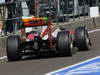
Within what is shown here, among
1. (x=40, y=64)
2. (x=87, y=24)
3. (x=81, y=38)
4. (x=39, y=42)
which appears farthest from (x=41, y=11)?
(x=87, y=24)

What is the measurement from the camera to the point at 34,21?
1330cm

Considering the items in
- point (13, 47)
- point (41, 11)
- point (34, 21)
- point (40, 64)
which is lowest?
point (40, 64)

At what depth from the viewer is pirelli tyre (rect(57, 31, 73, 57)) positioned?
1284 cm

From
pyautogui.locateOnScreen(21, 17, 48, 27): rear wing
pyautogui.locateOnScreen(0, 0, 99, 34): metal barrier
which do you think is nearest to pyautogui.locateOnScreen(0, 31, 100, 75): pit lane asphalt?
pyautogui.locateOnScreen(21, 17, 48, 27): rear wing

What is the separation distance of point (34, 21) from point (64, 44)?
3.82 feet

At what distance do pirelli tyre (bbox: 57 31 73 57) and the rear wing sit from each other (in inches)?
24.2

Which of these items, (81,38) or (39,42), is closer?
(39,42)

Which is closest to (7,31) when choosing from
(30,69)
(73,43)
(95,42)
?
(95,42)

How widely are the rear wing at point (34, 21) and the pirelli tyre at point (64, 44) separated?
0.62 m

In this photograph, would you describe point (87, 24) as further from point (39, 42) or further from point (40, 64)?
point (40, 64)

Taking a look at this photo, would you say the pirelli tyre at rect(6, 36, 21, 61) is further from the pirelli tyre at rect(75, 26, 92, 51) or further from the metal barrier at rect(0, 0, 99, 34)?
the pirelli tyre at rect(75, 26, 92, 51)

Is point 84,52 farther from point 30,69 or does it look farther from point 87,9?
point 87,9

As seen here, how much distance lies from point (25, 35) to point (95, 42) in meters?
3.86

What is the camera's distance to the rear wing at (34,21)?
1323 centimetres
